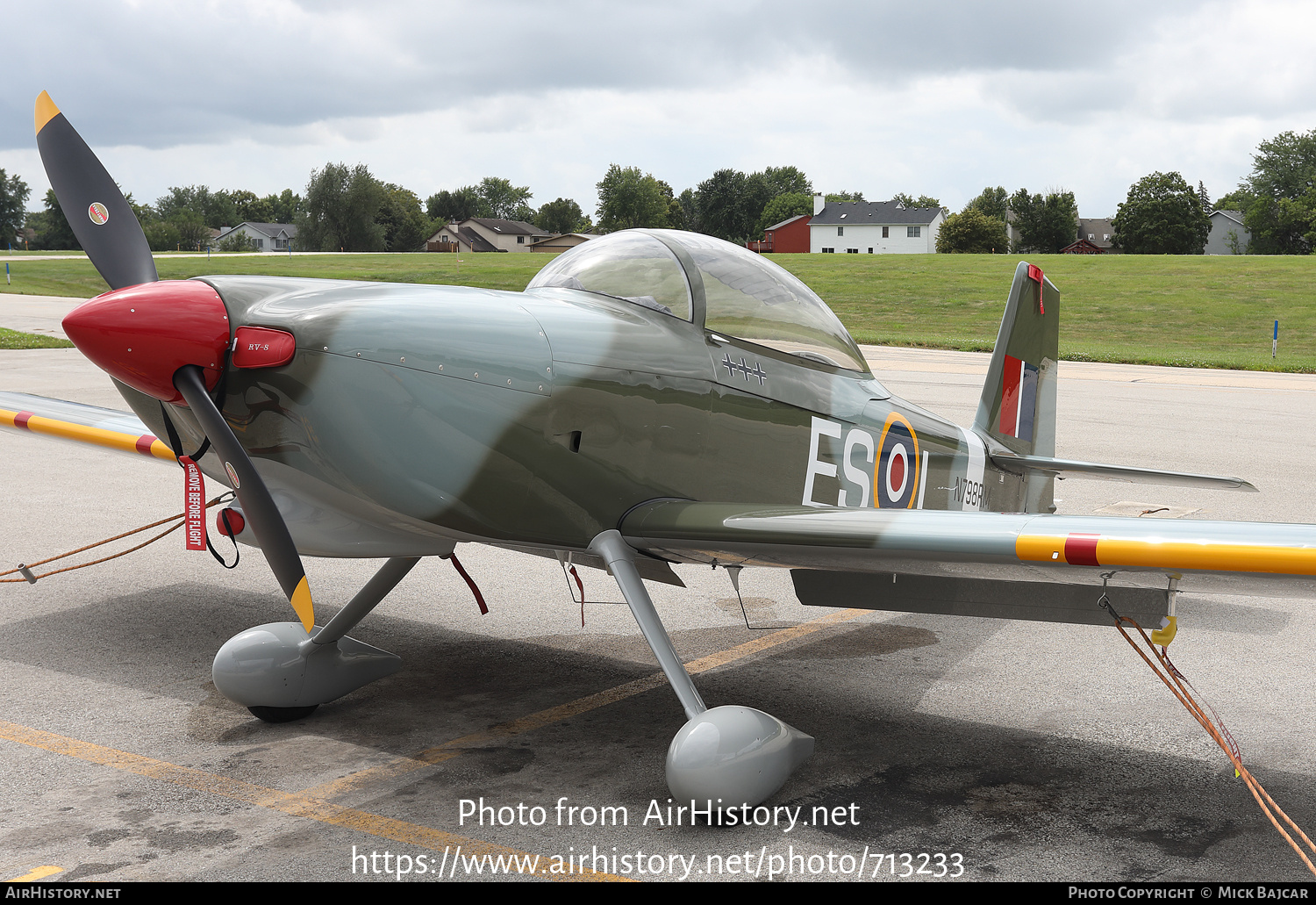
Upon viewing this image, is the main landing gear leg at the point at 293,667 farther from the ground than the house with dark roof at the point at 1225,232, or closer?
closer

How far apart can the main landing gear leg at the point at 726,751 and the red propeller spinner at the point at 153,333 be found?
190 cm

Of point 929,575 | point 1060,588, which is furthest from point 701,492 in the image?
point 1060,588

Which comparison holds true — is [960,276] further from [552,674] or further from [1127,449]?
[552,674]

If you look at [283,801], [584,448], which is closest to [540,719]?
[283,801]

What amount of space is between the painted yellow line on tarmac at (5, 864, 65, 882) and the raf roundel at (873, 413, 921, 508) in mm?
3582

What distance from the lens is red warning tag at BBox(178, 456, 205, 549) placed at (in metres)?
3.92

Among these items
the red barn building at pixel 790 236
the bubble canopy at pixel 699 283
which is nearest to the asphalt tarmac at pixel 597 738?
the bubble canopy at pixel 699 283

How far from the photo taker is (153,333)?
3334mm

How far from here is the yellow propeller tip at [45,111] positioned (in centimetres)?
398

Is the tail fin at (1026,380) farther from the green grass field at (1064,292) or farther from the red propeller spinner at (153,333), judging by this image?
the green grass field at (1064,292)

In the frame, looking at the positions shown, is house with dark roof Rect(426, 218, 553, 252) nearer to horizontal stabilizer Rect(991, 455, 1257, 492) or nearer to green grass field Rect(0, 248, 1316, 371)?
green grass field Rect(0, 248, 1316, 371)

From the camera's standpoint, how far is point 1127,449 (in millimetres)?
12898

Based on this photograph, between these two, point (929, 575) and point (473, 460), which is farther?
point (929, 575)

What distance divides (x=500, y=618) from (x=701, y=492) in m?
2.37
